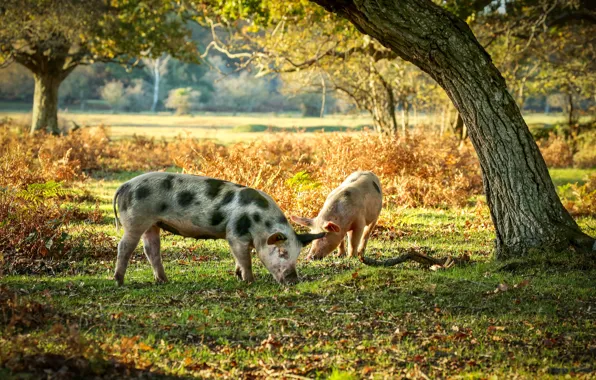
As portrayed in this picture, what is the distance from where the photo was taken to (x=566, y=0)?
18797mm

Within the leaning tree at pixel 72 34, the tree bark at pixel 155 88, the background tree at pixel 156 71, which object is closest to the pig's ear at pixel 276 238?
Result: the leaning tree at pixel 72 34

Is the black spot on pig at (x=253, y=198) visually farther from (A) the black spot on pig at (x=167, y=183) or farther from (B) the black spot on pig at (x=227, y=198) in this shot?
(A) the black spot on pig at (x=167, y=183)

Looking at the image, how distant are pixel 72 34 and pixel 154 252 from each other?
1837 centimetres

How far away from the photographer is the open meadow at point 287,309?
5.38 metres

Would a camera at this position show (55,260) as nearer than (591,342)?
No

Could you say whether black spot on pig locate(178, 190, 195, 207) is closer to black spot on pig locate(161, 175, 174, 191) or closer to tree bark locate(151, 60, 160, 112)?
black spot on pig locate(161, 175, 174, 191)

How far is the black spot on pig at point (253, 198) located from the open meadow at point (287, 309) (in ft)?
3.00

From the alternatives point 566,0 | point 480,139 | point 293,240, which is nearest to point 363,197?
point 480,139

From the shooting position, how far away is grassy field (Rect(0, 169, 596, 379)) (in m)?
5.31

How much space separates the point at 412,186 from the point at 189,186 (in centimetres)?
886

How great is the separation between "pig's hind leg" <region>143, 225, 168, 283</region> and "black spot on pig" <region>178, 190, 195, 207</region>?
24.6 inches

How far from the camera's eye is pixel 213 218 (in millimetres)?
8078

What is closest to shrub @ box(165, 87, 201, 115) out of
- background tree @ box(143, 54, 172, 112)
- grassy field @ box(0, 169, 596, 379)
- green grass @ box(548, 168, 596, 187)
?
background tree @ box(143, 54, 172, 112)

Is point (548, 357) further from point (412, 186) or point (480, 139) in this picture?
point (412, 186)
